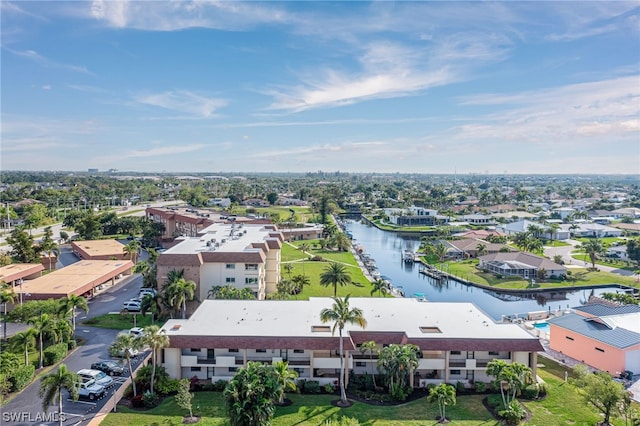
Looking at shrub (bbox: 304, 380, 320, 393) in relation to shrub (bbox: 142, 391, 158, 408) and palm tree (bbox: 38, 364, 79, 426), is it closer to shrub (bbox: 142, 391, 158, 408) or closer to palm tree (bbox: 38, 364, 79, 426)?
shrub (bbox: 142, 391, 158, 408)

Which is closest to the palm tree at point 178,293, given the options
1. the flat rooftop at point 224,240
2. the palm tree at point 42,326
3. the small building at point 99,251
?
the flat rooftop at point 224,240

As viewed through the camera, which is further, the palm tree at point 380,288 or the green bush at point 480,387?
the palm tree at point 380,288

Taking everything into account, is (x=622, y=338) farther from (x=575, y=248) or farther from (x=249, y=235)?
(x=575, y=248)

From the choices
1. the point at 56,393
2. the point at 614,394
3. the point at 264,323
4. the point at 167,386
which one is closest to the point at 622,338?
the point at 614,394

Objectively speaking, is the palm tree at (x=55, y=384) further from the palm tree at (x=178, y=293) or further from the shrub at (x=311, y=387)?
the palm tree at (x=178, y=293)

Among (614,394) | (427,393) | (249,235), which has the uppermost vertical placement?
(249,235)

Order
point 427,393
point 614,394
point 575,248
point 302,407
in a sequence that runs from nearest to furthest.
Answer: point 614,394 < point 302,407 < point 427,393 < point 575,248

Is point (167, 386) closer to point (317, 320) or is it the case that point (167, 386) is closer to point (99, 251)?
point (317, 320)
